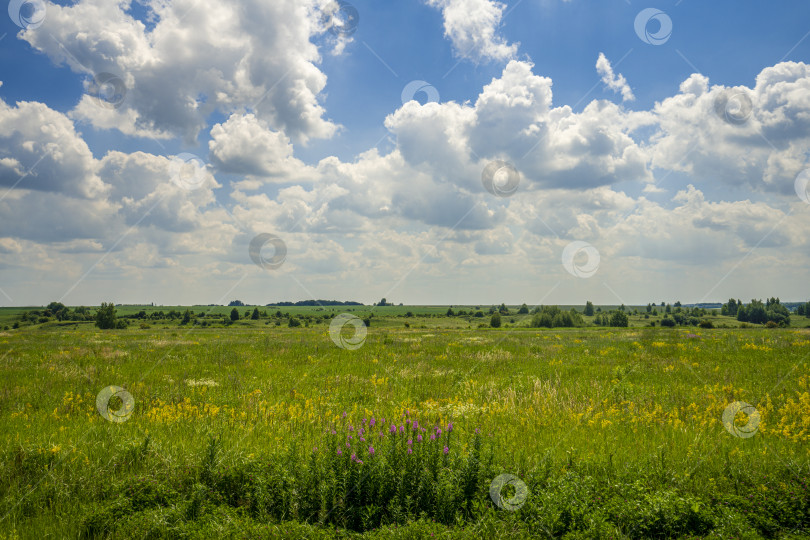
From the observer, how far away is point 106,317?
320 feet

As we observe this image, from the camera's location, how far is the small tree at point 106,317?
95.2 metres

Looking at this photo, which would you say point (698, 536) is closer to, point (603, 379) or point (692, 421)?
point (692, 421)

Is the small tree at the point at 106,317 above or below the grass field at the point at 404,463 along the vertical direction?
below

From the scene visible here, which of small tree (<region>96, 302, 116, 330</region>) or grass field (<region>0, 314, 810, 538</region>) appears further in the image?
small tree (<region>96, 302, 116, 330</region>)

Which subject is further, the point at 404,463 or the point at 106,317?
the point at 106,317

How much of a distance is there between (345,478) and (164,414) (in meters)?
5.19

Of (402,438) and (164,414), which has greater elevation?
(402,438)

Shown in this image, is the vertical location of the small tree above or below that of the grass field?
below

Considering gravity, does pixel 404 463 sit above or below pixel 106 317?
above

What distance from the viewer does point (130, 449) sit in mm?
5992

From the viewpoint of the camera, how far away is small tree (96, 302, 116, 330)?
3749 inches

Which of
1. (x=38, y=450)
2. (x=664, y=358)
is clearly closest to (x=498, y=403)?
(x=38, y=450)

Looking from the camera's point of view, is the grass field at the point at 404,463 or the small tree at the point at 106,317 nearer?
the grass field at the point at 404,463

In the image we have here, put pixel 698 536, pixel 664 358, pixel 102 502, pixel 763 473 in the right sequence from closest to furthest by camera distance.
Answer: pixel 698 536 → pixel 102 502 → pixel 763 473 → pixel 664 358
